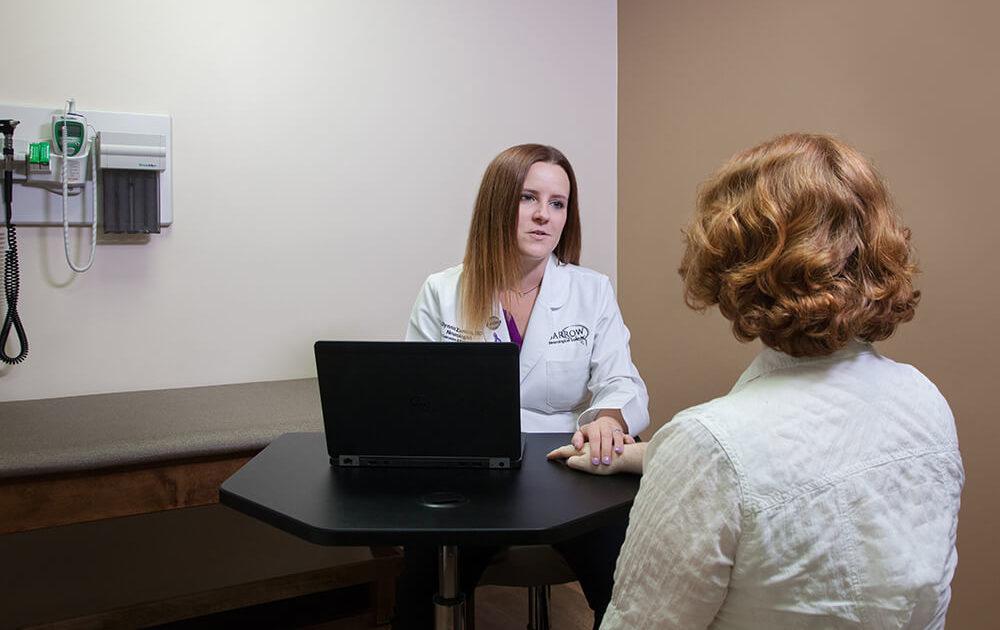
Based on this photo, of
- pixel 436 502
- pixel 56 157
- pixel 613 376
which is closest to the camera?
pixel 436 502

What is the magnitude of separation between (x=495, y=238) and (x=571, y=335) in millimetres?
294

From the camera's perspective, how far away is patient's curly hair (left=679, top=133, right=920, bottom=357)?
0.90 metres

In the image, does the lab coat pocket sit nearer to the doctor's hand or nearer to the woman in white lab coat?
the woman in white lab coat

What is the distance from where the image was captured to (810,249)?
2.92ft

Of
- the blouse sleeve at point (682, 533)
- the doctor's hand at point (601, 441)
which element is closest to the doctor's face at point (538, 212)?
the doctor's hand at point (601, 441)

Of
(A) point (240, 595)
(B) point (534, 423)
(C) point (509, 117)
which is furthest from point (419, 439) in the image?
(C) point (509, 117)

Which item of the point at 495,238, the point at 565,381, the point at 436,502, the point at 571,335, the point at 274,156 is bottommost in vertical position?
the point at 436,502

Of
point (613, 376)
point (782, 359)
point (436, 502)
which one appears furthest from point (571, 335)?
point (782, 359)

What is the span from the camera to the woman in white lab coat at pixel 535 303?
6.68 feet

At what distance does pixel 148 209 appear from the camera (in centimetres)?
240

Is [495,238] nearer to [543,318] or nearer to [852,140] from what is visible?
[543,318]

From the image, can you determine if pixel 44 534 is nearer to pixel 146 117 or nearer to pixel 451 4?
pixel 146 117

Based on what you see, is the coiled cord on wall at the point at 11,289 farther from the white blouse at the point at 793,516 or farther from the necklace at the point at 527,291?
the white blouse at the point at 793,516

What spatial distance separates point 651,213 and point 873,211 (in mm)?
2223
